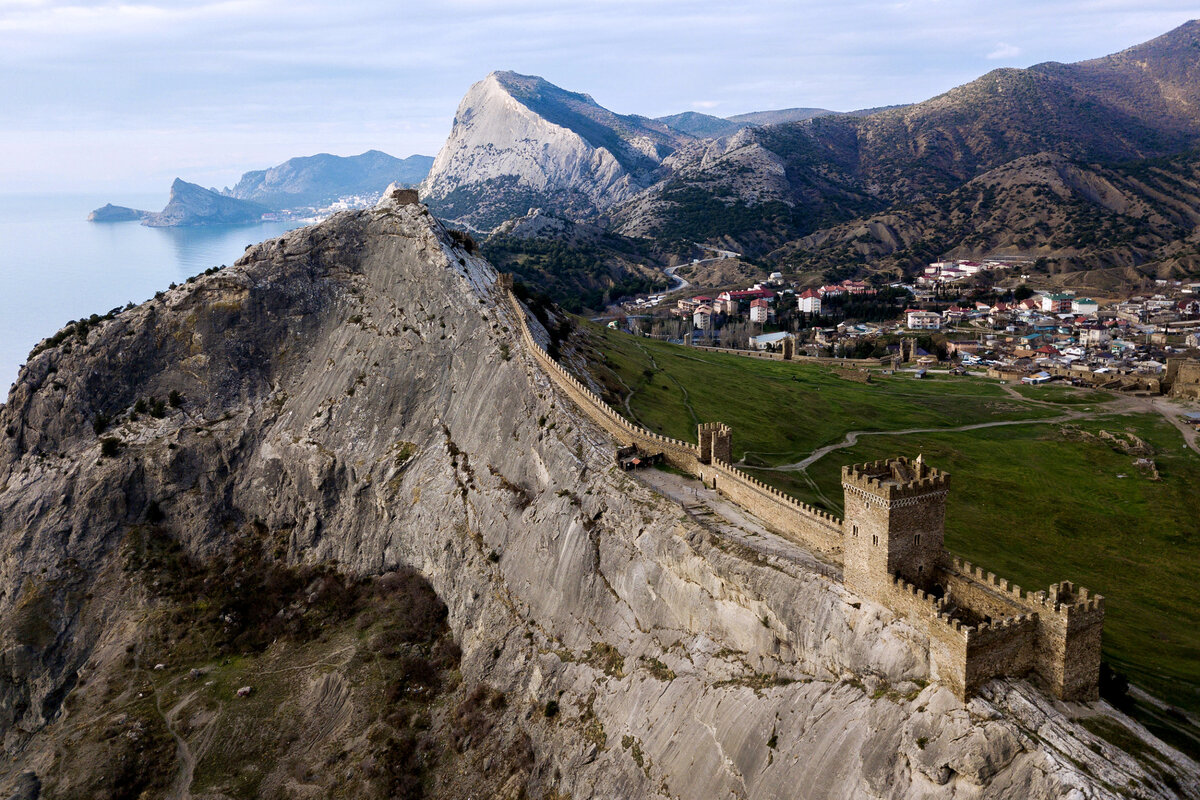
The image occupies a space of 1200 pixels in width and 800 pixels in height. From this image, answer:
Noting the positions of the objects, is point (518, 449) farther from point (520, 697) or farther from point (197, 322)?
point (197, 322)

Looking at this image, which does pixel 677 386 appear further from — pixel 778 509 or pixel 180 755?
pixel 180 755

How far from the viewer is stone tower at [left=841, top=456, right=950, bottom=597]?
130 ft

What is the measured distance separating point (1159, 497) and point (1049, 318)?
423ft

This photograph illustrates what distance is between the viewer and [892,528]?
39344 mm

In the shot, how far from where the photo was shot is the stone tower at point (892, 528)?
39.5 meters

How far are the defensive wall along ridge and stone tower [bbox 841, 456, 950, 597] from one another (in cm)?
5

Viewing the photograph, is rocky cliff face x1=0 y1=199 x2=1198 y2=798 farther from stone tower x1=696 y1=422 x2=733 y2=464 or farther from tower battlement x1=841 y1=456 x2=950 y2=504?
stone tower x1=696 y1=422 x2=733 y2=464

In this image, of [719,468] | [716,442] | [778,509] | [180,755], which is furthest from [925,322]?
[180,755]

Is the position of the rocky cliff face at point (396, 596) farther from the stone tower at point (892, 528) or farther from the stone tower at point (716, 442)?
the stone tower at point (716, 442)

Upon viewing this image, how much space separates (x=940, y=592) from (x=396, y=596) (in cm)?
5317

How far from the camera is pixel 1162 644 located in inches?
2029

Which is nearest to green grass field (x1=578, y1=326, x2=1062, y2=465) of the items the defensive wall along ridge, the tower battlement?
the tower battlement

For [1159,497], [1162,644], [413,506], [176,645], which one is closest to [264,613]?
[176,645]

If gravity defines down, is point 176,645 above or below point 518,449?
below
